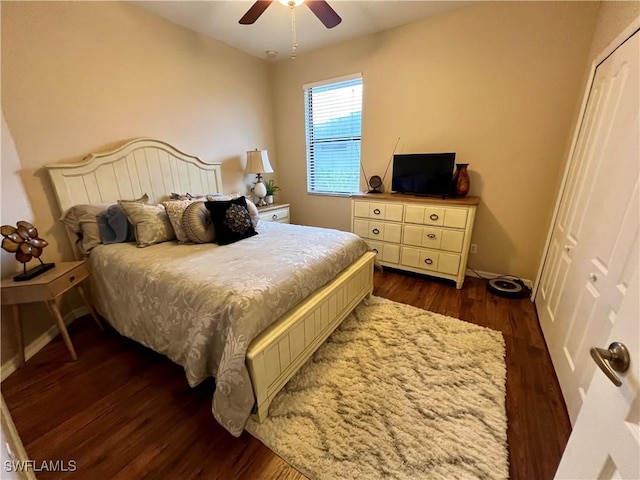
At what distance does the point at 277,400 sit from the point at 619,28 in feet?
10.2

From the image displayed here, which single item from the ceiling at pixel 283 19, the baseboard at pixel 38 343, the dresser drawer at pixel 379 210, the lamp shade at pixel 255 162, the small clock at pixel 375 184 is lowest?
the baseboard at pixel 38 343

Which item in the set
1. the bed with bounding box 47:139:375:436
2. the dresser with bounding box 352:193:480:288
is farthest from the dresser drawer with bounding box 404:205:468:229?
the bed with bounding box 47:139:375:436

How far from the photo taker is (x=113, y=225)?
7.01 feet

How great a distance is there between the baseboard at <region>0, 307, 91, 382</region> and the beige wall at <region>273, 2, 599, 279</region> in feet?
11.2

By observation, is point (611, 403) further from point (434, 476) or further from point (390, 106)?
point (390, 106)

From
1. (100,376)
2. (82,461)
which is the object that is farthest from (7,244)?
(82,461)

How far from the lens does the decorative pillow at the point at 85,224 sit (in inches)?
82.5

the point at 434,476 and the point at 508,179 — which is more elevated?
the point at 508,179

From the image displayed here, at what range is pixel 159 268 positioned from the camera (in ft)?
5.51

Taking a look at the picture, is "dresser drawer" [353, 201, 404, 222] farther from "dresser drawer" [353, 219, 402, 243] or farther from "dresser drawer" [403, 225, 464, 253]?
"dresser drawer" [403, 225, 464, 253]

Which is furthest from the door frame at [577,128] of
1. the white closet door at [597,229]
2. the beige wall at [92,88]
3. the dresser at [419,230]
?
the beige wall at [92,88]

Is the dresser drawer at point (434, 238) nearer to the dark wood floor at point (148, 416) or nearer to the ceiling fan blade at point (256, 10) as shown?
the dark wood floor at point (148, 416)

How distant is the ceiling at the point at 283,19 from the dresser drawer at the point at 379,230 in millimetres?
2100

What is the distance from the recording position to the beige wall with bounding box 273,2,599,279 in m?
2.31
